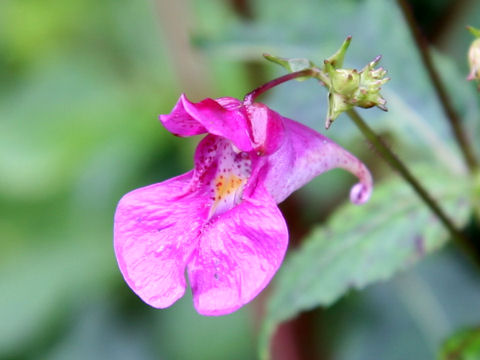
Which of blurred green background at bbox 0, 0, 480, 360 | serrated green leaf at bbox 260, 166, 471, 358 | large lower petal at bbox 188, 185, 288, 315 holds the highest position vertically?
large lower petal at bbox 188, 185, 288, 315

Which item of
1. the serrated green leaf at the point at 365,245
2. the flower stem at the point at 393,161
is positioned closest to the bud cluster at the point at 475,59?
the flower stem at the point at 393,161

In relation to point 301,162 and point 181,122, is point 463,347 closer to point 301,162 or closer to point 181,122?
point 301,162

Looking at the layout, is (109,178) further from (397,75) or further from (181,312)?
(397,75)

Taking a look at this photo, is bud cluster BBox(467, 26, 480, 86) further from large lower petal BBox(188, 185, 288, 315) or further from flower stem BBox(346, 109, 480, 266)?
large lower petal BBox(188, 185, 288, 315)

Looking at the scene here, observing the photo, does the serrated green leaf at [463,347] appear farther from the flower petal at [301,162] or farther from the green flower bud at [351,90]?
the green flower bud at [351,90]

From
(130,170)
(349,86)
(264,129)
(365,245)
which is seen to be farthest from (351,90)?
(130,170)

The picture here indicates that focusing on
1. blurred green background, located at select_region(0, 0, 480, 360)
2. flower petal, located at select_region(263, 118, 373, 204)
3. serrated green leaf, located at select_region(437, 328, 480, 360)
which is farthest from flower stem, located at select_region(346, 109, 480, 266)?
blurred green background, located at select_region(0, 0, 480, 360)
